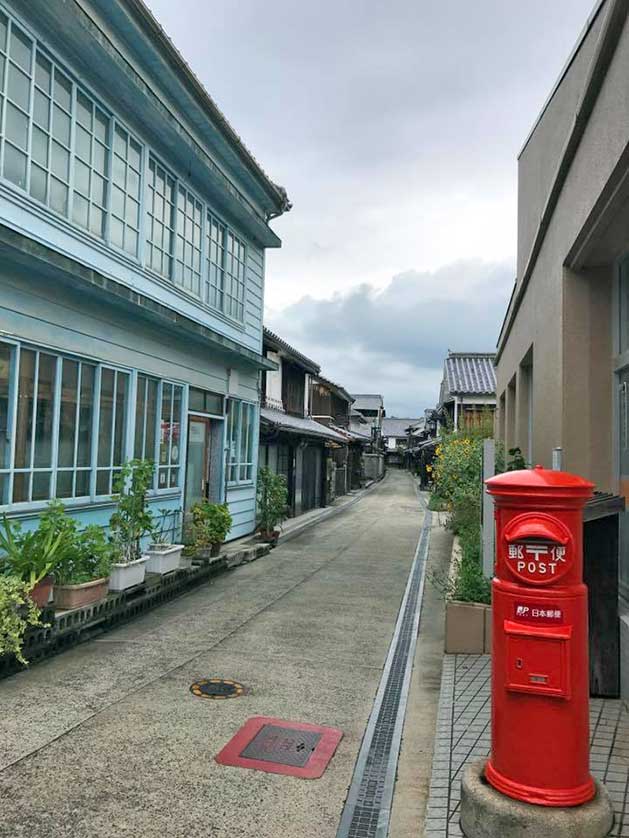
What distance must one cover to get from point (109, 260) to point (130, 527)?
11.4ft

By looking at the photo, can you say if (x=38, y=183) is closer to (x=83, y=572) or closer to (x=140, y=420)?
(x=140, y=420)

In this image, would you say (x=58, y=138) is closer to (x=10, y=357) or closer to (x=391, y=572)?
(x=10, y=357)

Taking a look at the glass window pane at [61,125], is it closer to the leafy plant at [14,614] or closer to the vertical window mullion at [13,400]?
the vertical window mullion at [13,400]

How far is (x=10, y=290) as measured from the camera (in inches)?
268

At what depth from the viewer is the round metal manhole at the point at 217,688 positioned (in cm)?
531

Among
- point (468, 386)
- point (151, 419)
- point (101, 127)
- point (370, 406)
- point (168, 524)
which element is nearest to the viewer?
point (101, 127)

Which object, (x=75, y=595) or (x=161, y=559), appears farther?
(x=161, y=559)

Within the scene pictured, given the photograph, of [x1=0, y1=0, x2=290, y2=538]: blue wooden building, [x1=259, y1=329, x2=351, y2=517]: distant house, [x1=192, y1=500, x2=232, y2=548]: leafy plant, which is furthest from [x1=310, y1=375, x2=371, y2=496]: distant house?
[x1=192, y1=500, x2=232, y2=548]: leafy plant

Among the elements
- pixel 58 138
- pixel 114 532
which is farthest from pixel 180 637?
pixel 58 138

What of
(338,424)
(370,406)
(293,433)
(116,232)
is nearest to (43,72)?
(116,232)

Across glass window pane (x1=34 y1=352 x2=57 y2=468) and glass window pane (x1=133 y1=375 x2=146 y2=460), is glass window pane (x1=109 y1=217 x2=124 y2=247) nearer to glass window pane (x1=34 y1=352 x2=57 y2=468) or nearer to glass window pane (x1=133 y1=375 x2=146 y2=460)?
glass window pane (x1=133 y1=375 x2=146 y2=460)

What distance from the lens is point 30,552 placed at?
622cm

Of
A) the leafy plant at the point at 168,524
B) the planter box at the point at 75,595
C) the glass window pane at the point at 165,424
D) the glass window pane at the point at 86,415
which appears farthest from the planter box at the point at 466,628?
the glass window pane at the point at 165,424

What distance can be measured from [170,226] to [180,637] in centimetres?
662
